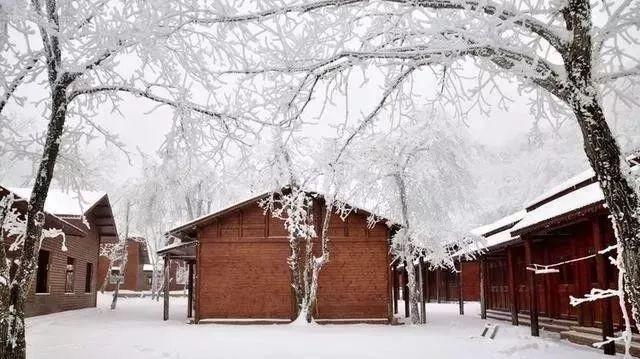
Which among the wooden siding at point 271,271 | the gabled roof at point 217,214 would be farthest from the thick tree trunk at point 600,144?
the wooden siding at point 271,271

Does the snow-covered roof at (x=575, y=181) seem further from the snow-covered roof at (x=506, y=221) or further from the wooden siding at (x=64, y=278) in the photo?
the wooden siding at (x=64, y=278)

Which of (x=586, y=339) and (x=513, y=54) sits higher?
(x=513, y=54)

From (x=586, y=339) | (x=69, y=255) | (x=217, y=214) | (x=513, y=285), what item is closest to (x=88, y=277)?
(x=69, y=255)

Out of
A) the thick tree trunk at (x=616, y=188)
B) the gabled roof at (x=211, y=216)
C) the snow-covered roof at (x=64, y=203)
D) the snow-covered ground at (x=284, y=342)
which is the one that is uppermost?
the snow-covered roof at (x=64, y=203)

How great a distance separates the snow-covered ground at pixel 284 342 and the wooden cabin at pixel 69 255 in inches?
148

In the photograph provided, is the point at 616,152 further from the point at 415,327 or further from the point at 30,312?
the point at 30,312

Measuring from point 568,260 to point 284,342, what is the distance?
863 centimetres

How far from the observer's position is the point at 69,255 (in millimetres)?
27672

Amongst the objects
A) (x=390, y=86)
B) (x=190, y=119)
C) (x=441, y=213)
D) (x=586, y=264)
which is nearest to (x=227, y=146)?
(x=190, y=119)

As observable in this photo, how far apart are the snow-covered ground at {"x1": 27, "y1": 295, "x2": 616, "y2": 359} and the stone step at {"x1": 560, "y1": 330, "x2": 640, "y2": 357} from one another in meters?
0.23

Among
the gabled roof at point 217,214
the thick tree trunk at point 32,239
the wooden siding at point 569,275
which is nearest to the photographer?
the thick tree trunk at point 32,239

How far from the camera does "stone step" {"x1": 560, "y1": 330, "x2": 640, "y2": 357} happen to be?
10.9 meters

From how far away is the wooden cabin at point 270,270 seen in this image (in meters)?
21.4

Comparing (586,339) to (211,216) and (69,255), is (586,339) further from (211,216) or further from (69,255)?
(69,255)
